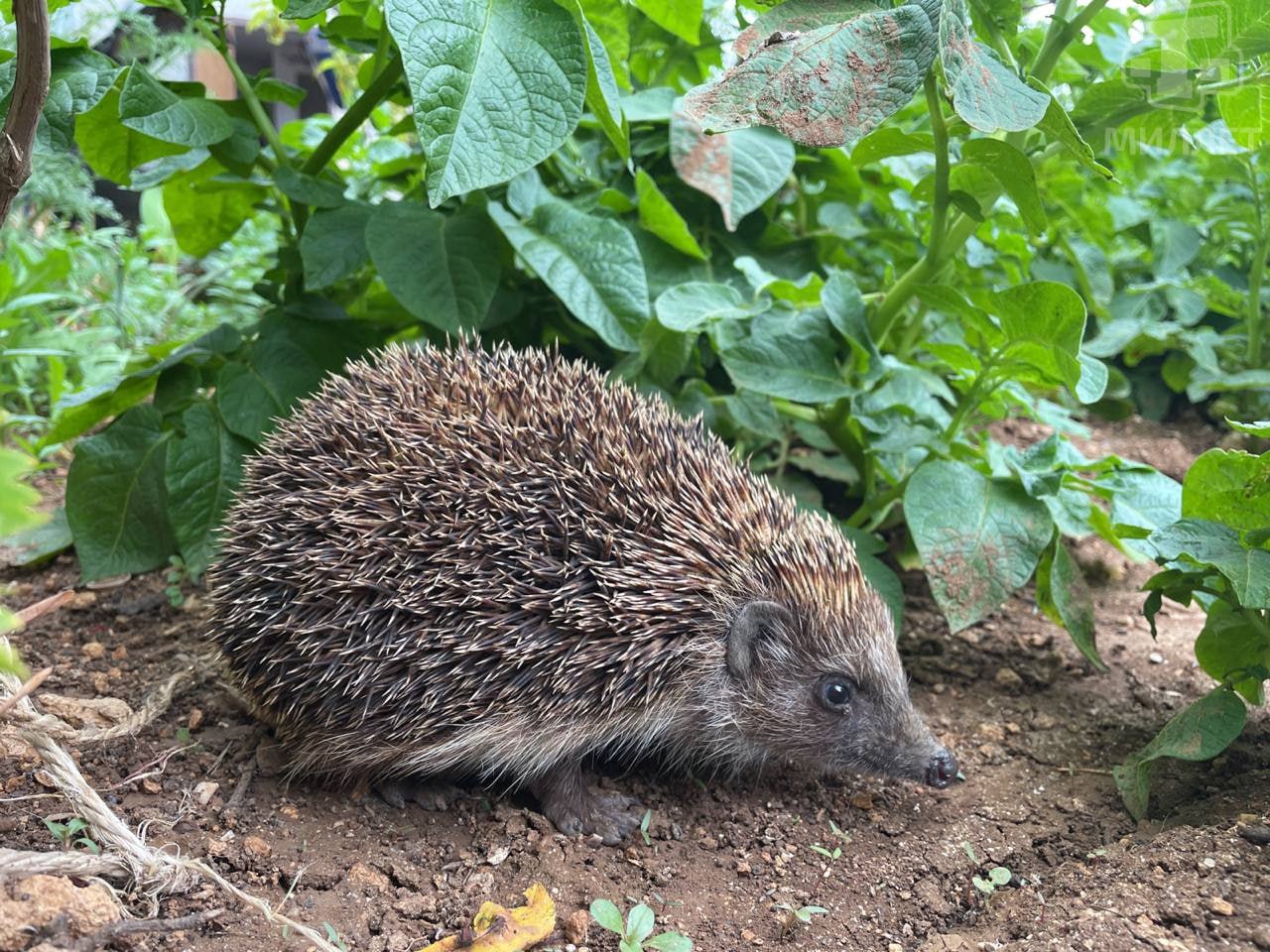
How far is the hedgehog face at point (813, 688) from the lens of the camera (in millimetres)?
4008

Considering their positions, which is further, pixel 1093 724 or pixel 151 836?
pixel 1093 724

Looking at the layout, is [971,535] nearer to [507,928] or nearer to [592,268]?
[592,268]

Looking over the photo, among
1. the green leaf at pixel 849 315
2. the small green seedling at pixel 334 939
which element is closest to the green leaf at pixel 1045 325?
the green leaf at pixel 849 315

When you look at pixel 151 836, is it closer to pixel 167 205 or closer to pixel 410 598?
pixel 410 598

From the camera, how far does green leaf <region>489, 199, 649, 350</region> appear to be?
4.39 meters

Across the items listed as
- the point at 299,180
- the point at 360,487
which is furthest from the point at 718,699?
the point at 299,180

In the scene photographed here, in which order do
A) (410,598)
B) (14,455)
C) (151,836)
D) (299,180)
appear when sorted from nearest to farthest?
(14,455) → (151,836) → (410,598) → (299,180)

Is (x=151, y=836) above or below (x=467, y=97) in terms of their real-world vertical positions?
below

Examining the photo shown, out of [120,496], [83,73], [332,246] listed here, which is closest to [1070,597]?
[332,246]

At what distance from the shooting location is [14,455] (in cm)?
153

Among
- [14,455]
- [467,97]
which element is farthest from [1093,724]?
Result: [14,455]

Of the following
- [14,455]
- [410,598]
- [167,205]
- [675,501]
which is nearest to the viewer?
[14,455]

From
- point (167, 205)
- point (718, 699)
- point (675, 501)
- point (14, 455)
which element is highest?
point (14, 455)

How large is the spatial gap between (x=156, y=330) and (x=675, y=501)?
4979 millimetres
